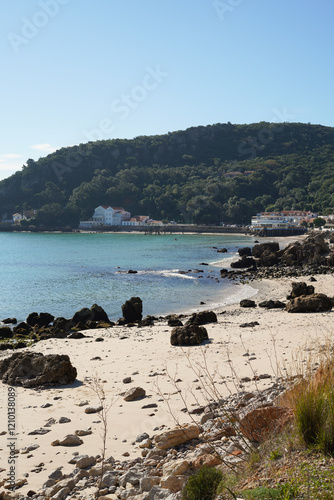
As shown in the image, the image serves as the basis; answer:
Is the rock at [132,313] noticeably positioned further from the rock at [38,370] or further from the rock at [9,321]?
the rock at [38,370]

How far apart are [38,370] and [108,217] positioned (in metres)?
143

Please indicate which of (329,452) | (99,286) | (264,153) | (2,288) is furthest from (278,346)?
(264,153)

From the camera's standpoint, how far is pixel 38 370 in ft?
29.9

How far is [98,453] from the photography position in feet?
17.8

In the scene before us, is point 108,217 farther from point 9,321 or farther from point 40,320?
point 40,320

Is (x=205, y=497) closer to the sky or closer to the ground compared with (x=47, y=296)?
closer to the sky

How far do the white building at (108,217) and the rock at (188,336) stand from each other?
451 ft

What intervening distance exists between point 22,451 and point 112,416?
1.44 meters

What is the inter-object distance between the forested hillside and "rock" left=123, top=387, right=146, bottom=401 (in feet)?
403

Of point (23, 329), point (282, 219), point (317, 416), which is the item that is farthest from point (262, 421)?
point (282, 219)

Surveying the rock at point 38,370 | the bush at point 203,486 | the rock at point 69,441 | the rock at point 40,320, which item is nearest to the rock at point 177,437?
the rock at point 69,441

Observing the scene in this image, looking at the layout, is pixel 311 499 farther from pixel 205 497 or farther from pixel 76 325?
pixel 76 325

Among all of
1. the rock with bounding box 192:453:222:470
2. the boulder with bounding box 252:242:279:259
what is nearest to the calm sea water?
the boulder with bounding box 252:242:279:259

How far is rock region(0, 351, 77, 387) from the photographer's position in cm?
884
